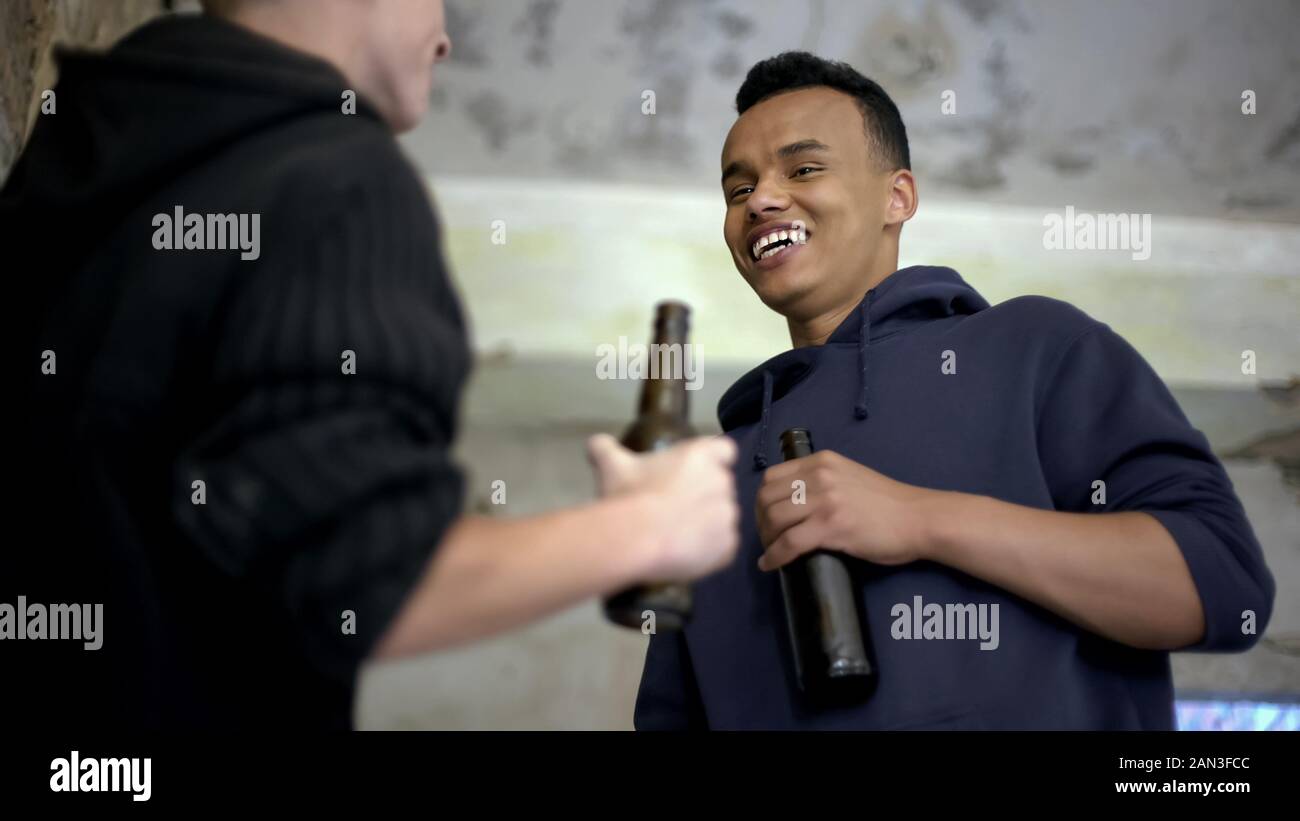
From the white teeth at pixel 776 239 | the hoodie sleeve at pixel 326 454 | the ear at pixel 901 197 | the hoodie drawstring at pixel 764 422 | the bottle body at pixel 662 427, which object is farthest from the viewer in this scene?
the ear at pixel 901 197

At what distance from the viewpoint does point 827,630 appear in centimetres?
86

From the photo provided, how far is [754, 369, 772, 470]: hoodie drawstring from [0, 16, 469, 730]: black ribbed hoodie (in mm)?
516

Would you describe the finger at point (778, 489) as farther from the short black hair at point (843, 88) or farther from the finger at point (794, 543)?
the short black hair at point (843, 88)

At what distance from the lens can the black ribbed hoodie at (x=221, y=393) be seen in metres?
0.53

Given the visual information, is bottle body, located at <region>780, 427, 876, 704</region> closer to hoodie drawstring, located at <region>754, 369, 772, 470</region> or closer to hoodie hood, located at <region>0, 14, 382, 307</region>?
hoodie drawstring, located at <region>754, 369, 772, 470</region>

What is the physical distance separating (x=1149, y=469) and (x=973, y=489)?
132mm

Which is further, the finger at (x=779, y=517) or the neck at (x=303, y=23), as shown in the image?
the finger at (x=779, y=517)

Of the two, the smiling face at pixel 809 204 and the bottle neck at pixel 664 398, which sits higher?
the smiling face at pixel 809 204

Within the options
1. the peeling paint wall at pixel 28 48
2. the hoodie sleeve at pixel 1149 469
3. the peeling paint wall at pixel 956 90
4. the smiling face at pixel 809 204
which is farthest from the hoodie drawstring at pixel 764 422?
the peeling paint wall at pixel 956 90

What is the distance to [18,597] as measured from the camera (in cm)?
64

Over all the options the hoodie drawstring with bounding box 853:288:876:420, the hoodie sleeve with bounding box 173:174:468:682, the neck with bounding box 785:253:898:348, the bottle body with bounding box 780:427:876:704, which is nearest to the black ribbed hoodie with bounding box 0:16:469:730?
the hoodie sleeve with bounding box 173:174:468:682

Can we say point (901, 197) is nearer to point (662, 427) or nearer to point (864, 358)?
point (864, 358)

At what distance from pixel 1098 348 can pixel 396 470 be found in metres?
0.68

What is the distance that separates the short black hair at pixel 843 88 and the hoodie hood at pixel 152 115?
746mm
